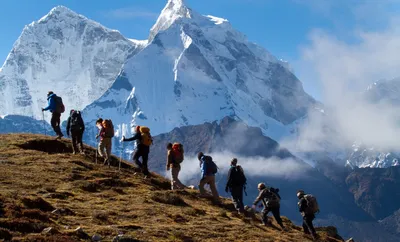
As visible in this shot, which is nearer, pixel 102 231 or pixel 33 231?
pixel 33 231

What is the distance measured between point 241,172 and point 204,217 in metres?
4.55

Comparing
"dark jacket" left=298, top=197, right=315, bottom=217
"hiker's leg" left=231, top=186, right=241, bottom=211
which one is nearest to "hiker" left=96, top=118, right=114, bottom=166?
"hiker's leg" left=231, top=186, right=241, bottom=211

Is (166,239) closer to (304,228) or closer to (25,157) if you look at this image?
(304,228)

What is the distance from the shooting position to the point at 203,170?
29.4m

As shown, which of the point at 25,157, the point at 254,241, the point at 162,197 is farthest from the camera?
the point at 25,157

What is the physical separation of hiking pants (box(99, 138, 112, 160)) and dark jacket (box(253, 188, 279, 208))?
10329mm

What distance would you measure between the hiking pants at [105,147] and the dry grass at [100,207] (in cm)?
72

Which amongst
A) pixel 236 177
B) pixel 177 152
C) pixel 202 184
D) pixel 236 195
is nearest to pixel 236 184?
pixel 236 177

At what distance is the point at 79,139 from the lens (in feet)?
112

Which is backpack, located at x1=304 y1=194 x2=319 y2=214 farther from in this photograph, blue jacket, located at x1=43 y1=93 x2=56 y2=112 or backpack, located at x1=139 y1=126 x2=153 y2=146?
blue jacket, located at x1=43 y1=93 x2=56 y2=112

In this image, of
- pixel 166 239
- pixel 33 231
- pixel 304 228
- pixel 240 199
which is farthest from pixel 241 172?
pixel 33 231

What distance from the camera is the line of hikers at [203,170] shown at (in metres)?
26.5

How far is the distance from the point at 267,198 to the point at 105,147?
11252 mm

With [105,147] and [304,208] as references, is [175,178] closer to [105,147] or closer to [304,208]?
[105,147]
